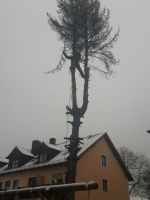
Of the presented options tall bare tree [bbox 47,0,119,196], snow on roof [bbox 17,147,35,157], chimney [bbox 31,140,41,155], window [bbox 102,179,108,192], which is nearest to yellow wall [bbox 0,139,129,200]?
window [bbox 102,179,108,192]

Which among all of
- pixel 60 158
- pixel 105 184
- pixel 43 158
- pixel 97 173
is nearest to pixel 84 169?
pixel 97 173

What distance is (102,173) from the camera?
91.0ft

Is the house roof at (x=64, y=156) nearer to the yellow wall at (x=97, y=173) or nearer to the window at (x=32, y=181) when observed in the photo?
the yellow wall at (x=97, y=173)

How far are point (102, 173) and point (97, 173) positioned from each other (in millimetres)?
737

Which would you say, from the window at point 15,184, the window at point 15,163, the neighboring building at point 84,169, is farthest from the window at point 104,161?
the window at point 15,163

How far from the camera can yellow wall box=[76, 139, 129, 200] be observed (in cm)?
2592

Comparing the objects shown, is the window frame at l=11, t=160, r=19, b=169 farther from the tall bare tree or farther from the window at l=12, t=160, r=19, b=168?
the tall bare tree

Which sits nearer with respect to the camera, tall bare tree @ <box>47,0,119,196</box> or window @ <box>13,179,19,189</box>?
tall bare tree @ <box>47,0,119,196</box>

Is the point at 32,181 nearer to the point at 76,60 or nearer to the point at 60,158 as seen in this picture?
the point at 60,158

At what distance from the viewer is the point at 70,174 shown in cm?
1341

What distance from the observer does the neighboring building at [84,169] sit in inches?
1029

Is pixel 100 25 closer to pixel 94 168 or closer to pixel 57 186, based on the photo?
pixel 57 186

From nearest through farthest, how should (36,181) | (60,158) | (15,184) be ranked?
(60,158) < (36,181) < (15,184)

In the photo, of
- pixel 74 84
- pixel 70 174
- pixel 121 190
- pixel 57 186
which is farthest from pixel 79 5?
pixel 121 190
